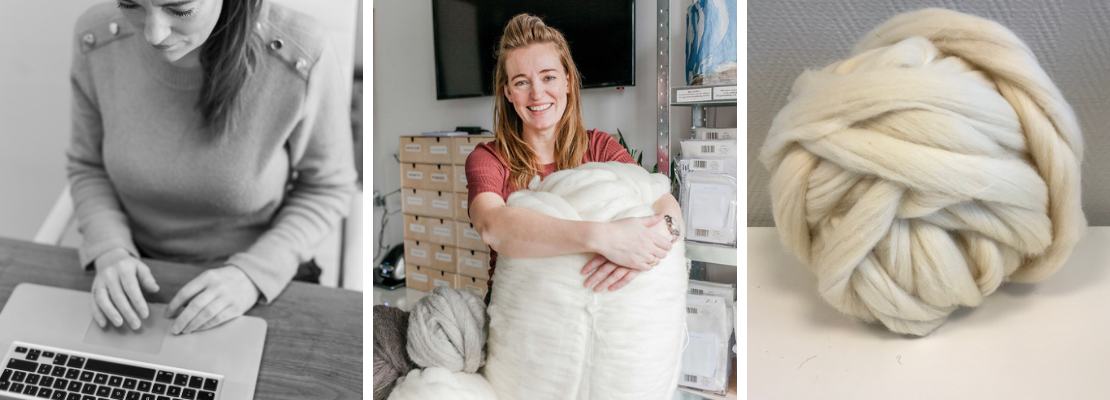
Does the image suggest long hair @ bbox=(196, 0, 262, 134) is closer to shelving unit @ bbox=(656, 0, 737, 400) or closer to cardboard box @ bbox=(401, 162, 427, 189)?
cardboard box @ bbox=(401, 162, 427, 189)

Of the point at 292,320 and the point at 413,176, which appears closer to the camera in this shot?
the point at 413,176

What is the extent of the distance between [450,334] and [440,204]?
0.13 m

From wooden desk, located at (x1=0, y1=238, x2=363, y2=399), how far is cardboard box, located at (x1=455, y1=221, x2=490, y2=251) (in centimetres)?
33

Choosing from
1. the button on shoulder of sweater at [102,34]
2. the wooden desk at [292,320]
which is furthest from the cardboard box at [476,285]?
the button on shoulder of sweater at [102,34]

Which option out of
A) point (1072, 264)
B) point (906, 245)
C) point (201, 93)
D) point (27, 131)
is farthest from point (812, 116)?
point (27, 131)

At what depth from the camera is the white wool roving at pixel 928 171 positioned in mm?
539

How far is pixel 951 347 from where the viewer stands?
0.61 meters

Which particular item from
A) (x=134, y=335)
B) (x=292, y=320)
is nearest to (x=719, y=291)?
(x=292, y=320)

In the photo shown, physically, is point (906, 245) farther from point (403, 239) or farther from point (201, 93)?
point (201, 93)

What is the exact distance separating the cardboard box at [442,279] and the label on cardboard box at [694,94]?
289 millimetres

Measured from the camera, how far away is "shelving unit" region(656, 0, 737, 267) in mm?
497

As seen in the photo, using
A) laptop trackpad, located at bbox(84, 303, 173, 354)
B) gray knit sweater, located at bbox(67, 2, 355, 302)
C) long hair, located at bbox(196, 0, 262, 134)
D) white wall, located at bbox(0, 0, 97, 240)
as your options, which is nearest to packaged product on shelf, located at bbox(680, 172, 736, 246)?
gray knit sweater, located at bbox(67, 2, 355, 302)

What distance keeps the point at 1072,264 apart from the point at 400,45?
99cm

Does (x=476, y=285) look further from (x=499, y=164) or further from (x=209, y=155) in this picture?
(x=209, y=155)
